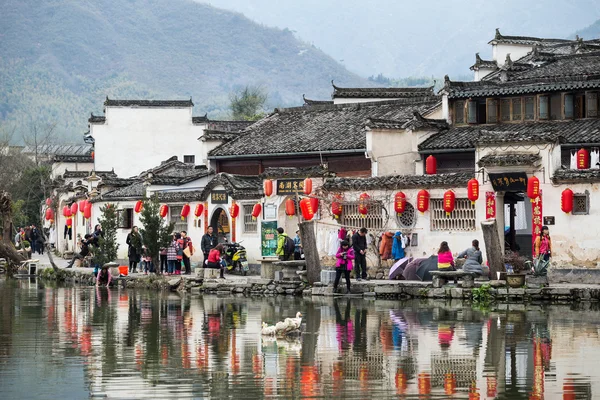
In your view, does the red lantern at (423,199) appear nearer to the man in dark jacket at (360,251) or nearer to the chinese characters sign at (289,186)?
the man in dark jacket at (360,251)

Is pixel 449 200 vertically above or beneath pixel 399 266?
above

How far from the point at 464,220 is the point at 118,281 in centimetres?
1201

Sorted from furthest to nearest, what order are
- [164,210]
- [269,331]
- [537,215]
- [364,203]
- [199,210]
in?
[164,210], [199,210], [364,203], [537,215], [269,331]

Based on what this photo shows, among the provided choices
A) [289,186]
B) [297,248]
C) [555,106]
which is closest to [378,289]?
[297,248]

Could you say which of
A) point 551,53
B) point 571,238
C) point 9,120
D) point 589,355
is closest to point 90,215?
point 551,53

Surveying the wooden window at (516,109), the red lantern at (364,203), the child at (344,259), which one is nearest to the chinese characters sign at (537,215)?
the child at (344,259)

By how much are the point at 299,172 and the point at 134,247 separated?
7.16 metres

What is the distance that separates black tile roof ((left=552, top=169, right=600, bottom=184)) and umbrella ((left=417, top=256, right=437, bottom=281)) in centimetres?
418

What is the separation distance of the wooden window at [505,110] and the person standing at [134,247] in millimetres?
13441

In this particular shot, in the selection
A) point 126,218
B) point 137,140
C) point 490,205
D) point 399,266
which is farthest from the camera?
point 137,140

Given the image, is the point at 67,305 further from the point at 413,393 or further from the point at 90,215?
the point at 90,215

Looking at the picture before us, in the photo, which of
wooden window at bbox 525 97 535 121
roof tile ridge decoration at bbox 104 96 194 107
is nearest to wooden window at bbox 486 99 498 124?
wooden window at bbox 525 97 535 121

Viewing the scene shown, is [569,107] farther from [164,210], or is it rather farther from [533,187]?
[164,210]

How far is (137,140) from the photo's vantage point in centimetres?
7088
